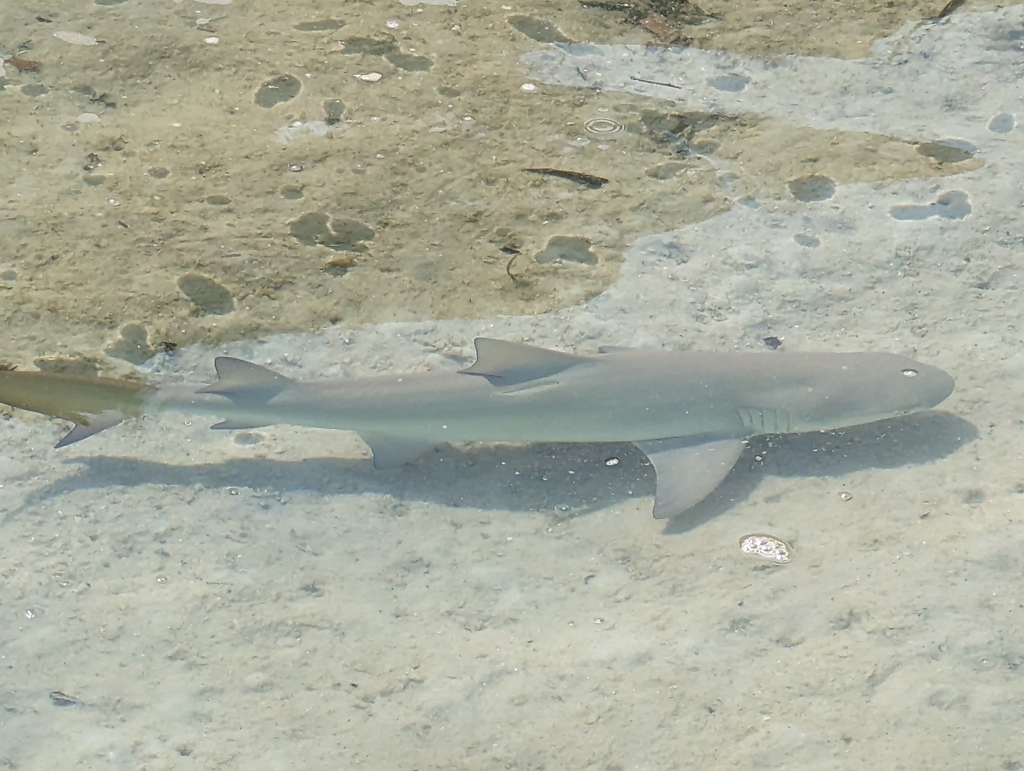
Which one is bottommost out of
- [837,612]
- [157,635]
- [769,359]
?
[157,635]


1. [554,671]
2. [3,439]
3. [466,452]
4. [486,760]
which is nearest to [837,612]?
[554,671]

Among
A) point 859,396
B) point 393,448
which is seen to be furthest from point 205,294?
point 859,396

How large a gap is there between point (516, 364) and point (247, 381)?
3.47 ft

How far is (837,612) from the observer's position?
3307mm

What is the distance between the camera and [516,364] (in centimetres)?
385

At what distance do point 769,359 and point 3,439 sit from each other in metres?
3.19

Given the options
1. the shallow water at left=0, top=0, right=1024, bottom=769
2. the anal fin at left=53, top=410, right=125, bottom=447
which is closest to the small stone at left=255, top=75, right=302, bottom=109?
the shallow water at left=0, top=0, right=1024, bottom=769

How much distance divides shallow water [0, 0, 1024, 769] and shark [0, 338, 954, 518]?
18 cm

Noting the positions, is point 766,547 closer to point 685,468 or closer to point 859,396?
point 685,468

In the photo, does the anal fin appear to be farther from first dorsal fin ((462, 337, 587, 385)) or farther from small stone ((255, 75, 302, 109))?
small stone ((255, 75, 302, 109))

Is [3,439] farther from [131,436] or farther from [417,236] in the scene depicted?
[417,236]

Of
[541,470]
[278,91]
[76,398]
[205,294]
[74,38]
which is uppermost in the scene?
[74,38]

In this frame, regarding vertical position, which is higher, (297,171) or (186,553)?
(297,171)

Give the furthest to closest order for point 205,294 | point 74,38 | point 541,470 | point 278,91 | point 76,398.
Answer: point 74,38 → point 278,91 → point 205,294 → point 541,470 → point 76,398
